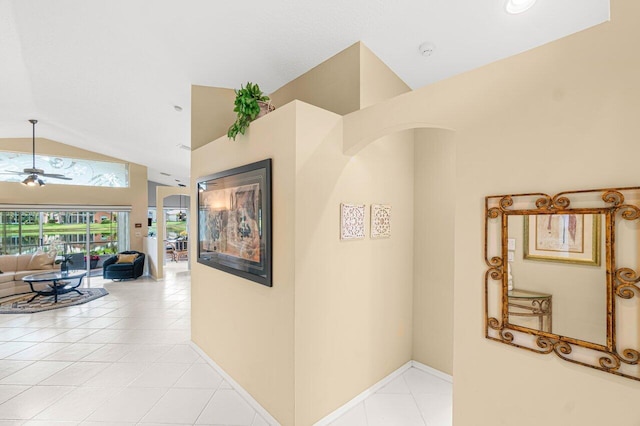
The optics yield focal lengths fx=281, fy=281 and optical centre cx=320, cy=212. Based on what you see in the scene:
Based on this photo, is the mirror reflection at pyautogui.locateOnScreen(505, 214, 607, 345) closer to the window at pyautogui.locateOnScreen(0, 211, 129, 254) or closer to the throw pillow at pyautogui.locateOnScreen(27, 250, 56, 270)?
the throw pillow at pyautogui.locateOnScreen(27, 250, 56, 270)

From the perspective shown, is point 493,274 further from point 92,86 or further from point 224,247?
point 92,86

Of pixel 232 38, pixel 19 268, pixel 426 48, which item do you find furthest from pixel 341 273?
pixel 19 268

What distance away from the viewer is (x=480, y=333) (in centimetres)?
155

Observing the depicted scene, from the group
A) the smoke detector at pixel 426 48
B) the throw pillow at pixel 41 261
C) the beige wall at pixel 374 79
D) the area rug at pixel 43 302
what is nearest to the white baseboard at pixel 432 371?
the beige wall at pixel 374 79

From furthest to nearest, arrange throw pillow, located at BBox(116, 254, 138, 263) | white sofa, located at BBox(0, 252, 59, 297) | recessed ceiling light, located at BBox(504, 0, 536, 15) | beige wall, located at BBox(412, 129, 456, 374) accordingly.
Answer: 1. throw pillow, located at BBox(116, 254, 138, 263)
2. white sofa, located at BBox(0, 252, 59, 297)
3. beige wall, located at BBox(412, 129, 456, 374)
4. recessed ceiling light, located at BBox(504, 0, 536, 15)

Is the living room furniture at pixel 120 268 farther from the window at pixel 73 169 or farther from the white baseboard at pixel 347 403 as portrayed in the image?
the white baseboard at pixel 347 403

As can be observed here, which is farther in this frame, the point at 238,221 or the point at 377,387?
the point at 377,387

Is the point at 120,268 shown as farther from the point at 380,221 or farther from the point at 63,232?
the point at 380,221

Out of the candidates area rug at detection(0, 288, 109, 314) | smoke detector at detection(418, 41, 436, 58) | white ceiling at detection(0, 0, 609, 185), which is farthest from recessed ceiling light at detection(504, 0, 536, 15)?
area rug at detection(0, 288, 109, 314)

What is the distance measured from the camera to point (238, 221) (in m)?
2.54

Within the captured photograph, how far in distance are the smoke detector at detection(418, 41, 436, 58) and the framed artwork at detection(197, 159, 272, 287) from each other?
1.77m

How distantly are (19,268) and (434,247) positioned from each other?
28.8ft

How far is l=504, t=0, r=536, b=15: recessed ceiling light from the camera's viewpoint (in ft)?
6.50

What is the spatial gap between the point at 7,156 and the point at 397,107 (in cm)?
982
